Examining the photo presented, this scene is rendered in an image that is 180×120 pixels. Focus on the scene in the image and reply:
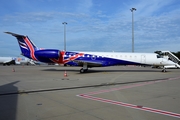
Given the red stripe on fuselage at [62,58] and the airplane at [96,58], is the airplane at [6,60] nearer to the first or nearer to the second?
the airplane at [96,58]

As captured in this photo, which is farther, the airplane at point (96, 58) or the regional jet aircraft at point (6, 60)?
the regional jet aircraft at point (6, 60)

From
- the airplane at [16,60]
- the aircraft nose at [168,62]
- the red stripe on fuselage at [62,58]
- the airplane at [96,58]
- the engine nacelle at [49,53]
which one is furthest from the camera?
the airplane at [16,60]

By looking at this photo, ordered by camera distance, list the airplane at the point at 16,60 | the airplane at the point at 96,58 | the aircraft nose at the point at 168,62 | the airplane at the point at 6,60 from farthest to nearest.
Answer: the airplane at the point at 16,60 < the airplane at the point at 6,60 < the aircraft nose at the point at 168,62 < the airplane at the point at 96,58

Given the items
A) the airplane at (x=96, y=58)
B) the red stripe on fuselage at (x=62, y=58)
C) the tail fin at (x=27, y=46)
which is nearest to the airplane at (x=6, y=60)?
the tail fin at (x=27, y=46)

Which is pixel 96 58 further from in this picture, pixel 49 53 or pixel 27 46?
pixel 27 46

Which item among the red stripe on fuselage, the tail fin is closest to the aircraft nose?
the red stripe on fuselage

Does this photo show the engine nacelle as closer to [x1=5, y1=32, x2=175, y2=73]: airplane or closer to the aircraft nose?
[x1=5, y1=32, x2=175, y2=73]: airplane

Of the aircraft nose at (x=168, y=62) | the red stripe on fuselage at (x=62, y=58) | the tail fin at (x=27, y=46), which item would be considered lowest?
the aircraft nose at (x=168, y=62)


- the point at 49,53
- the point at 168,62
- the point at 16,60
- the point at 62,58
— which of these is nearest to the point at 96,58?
the point at 62,58

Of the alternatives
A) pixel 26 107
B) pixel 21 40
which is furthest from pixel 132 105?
pixel 21 40

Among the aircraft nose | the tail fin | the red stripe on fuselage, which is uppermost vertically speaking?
the tail fin

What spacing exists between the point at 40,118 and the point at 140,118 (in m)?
2.76

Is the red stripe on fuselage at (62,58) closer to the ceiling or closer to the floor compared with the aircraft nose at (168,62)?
closer to the ceiling

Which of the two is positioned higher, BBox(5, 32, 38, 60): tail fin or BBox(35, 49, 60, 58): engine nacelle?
BBox(5, 32, 38, 60): tail fin
